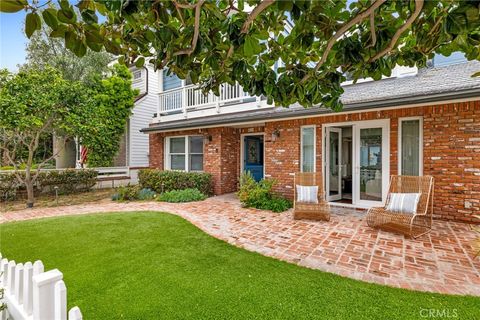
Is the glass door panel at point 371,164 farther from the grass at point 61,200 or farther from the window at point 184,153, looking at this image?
the grass at point 61,200

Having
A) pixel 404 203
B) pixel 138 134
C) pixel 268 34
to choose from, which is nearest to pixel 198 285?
pixel 268 34

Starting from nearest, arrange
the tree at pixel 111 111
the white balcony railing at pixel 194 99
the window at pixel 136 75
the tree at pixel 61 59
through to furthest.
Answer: the white balcony railing at pixel 194 99 < the tree at pixel 111 111 < the tree at pixel 61 59 < the window at pixel 136 75

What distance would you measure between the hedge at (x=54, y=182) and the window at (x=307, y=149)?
9.90m

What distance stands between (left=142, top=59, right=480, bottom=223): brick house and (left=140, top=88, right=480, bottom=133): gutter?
23 mm

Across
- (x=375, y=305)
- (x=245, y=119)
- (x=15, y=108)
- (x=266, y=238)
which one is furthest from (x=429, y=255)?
(x=15, y=108)

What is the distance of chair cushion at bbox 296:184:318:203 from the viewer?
22.0ft

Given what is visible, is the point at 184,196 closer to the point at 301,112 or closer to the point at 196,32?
the point at 301,112

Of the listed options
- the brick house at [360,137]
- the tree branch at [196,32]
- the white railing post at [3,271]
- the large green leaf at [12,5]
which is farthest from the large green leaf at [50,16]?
the brick house at [360,137]

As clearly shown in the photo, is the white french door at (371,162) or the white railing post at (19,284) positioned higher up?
the white french door at (371,162)

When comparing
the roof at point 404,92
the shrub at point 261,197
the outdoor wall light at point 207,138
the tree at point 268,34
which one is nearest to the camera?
the tree at point 268,34

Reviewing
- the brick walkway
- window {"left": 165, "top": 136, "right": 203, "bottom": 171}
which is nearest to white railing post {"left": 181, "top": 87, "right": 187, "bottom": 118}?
window {"left": 165, "top": 136, "right": 203, "bottom": 171}

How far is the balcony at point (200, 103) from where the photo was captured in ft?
31.9

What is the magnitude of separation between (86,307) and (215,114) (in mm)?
8558

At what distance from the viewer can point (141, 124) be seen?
1500cm
